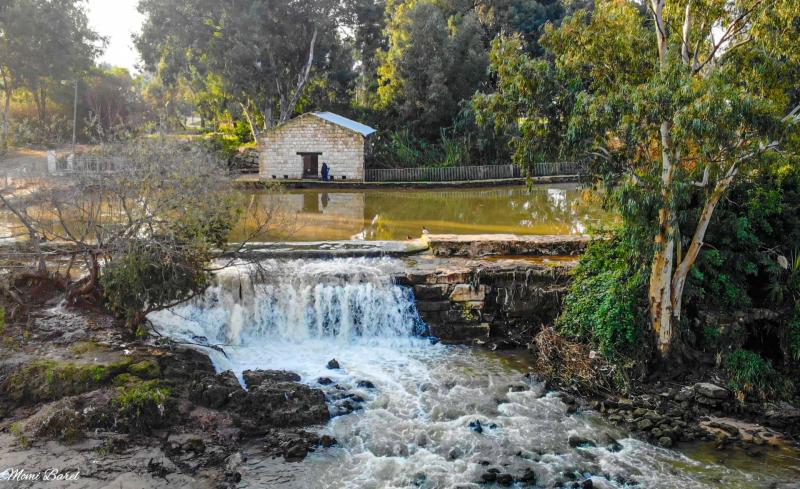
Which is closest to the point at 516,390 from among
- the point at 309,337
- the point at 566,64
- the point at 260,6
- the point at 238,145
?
the point at 309,337

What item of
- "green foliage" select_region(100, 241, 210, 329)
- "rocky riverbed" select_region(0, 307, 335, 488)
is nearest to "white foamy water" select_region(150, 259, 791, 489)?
"rocky riverbed" select_region(0, 307, 335, 488)

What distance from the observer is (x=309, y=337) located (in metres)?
15.2

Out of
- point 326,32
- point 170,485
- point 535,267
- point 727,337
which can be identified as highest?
point 326,32

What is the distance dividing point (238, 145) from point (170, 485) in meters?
35.6

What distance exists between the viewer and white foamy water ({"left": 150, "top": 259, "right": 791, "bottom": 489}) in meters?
10.0

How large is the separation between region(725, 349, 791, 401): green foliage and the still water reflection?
517 cm

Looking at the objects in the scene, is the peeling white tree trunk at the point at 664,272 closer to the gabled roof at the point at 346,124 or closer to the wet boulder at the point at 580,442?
the wet boulder at the point at 580,442

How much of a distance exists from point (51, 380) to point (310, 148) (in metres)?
24.0

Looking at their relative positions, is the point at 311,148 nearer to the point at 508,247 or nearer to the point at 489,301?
the point at 508,247

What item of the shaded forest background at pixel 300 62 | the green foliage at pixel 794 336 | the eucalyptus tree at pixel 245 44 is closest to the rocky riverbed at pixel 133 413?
the green foliage at pixel 794 336

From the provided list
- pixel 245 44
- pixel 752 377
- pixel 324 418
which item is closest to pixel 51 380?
pixel 324 418

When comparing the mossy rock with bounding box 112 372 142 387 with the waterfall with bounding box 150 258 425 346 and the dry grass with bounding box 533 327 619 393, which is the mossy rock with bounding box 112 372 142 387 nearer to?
the waterfall with bounding box 150 258 425 346

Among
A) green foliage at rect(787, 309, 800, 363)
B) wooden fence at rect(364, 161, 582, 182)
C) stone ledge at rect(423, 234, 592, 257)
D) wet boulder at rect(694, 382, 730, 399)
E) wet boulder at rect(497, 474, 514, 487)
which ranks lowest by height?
wet boulder at rect(497, 474, 514, 487)

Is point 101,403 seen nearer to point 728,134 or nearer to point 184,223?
point 184,223
